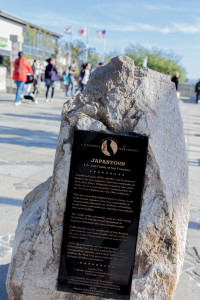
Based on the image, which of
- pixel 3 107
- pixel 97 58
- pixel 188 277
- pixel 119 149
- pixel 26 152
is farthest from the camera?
pixel 97 58

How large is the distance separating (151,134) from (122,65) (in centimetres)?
55

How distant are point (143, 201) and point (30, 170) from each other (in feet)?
11.9

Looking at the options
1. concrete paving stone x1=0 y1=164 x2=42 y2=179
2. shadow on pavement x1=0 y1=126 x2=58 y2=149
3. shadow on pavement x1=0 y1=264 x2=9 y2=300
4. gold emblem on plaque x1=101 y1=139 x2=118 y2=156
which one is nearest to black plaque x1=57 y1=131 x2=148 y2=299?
gold emblem on plaque x1=101 y1=139 x2=118 y2=156

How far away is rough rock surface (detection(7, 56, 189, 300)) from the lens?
2.28 metres

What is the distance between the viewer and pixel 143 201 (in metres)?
2.27

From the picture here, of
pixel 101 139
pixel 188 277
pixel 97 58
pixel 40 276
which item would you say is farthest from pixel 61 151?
pixel 97 58

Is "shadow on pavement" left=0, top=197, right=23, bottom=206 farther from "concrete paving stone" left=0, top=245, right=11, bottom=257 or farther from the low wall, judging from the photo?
the low wall

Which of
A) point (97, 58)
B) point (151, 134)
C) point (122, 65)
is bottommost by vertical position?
point (151, 134)

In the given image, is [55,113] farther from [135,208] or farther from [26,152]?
[135,208]

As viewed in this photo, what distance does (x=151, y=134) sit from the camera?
226cm

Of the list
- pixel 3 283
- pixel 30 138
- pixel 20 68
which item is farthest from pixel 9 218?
pixel 20 68

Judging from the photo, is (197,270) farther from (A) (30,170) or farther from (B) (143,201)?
(A) (30,170)

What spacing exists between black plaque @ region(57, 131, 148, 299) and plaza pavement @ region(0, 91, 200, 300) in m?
0.82

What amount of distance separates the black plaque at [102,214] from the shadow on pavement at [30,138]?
507 centimetres
